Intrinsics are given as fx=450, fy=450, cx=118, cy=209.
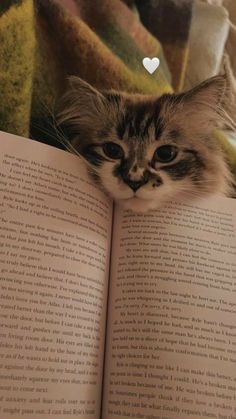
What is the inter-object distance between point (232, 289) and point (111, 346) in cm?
24

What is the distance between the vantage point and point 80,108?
3.10ft

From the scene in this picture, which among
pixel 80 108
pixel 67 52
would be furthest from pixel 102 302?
pixel 67 52

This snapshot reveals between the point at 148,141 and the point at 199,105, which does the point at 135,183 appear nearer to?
the point at 148,141

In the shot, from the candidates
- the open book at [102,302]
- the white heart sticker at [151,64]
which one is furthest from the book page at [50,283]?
the white heart sticker at [151,64]

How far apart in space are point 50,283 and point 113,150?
31 centimetres

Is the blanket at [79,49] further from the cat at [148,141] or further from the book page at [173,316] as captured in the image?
the book page at [173,316]

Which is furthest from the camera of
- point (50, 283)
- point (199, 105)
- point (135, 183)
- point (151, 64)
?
point (151, 64)

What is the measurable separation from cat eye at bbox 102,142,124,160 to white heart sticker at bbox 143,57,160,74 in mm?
265

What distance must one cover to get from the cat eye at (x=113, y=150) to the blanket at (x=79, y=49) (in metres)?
0.11

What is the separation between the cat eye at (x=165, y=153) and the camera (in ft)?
2.87

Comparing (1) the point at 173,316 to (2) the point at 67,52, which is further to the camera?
(2) the point at 67,52

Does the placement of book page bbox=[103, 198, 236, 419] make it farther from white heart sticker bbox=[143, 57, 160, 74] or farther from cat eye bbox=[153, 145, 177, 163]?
white heart sticker bbox=[143, 57, 160, 74]

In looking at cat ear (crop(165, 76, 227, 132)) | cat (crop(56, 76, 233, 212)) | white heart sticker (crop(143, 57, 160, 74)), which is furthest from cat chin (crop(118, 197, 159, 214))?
white heart sticker (crop(143, 57, 160, 74))

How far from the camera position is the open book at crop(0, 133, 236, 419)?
26.4 inches
